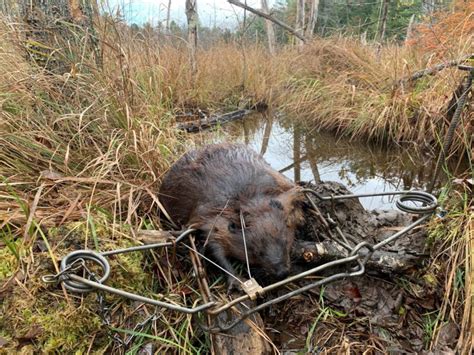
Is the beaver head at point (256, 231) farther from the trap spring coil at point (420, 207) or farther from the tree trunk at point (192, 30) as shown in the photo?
the tree trunk at point (192, 30)

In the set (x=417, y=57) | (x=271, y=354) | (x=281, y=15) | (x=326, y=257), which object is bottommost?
(x=271, y=354)

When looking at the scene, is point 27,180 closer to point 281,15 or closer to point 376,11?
point 281,15

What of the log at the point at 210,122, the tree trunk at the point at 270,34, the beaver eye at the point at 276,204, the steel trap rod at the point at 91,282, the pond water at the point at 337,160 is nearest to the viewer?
the steel trap rod at the point at 91,282

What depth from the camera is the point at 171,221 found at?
6.53 ft

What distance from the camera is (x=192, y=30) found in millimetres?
6004

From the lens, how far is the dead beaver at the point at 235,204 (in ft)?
5.34

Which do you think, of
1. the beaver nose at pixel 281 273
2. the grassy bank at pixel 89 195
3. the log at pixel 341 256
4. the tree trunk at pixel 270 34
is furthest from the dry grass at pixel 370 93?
the beaver nose at pixel 281 273

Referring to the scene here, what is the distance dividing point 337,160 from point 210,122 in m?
1.94

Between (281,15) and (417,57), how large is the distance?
15.9m

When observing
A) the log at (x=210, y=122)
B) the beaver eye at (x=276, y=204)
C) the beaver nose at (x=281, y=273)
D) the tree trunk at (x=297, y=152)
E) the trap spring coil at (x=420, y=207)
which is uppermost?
the trap spring coil at (x=420, y=207)

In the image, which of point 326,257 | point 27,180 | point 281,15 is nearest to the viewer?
point 326,257

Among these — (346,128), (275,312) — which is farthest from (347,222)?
(346,128)

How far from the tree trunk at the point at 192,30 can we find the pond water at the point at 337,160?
3.90 ft

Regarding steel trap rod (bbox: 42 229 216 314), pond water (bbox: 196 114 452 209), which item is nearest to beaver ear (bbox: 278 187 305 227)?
steel trap rod (bbox: 42 229 216 314)
